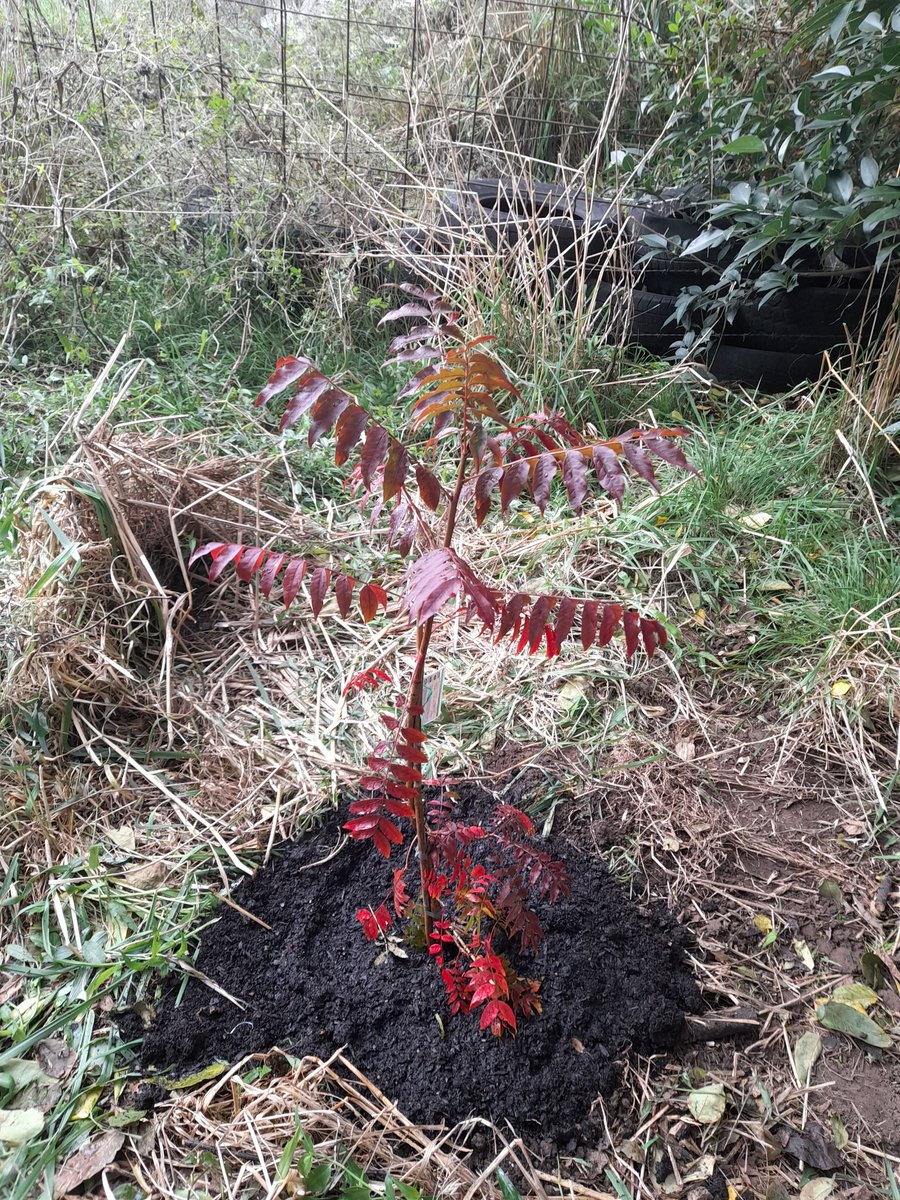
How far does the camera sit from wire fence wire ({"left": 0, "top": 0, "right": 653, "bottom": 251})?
3.54 metres

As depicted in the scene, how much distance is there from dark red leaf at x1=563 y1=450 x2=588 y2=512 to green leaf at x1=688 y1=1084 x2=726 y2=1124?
3.39 feet

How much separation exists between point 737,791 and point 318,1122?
1.18m

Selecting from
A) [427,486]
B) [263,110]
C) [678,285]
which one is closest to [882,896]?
[427,486]

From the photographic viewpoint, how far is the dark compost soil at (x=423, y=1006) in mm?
1286

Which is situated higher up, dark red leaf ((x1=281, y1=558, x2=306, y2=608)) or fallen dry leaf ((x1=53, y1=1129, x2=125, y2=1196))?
dark red leaf ((x1=281, y1=558, x2=306, y2=608))

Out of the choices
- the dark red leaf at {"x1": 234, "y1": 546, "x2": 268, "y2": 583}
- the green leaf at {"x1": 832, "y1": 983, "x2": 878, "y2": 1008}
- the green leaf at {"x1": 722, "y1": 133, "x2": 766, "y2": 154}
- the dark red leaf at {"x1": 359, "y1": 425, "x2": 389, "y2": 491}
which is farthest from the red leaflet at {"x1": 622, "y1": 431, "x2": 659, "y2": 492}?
the green leaf at {"x1": 722, "y1": 133, "x2": 766, "y2": 154}

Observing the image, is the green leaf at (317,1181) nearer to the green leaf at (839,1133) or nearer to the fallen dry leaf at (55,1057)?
the fallen dry leaf at (55,1057)

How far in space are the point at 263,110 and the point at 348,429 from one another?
357 cm

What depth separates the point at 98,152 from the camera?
3395 mm

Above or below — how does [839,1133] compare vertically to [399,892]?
below

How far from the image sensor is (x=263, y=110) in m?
3.72

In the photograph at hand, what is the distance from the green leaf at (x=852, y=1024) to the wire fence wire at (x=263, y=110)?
3.06m

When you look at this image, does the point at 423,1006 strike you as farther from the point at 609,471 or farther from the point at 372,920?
the point at 609,471

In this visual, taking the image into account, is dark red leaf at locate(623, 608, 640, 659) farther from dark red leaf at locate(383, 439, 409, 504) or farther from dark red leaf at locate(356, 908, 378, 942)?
dark red leaf at locate(356, 908, 378, 942)
